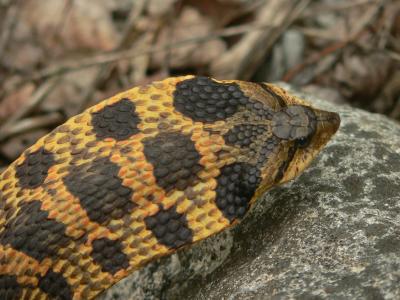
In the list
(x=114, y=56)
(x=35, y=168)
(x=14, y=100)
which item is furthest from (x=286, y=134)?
(x=14, y=100)

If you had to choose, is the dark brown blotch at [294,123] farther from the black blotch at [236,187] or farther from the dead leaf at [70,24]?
the dead leaf at [70,24]

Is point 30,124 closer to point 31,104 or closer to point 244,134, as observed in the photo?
point 31,104

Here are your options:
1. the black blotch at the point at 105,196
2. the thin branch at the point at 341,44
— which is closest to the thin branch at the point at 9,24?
the thin branch at the point at 341,44

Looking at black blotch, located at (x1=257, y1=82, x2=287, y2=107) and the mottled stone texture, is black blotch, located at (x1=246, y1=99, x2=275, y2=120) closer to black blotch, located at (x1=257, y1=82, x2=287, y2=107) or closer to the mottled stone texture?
black blotch, located at (x1=257, y1=82, x2=287, y2=107)

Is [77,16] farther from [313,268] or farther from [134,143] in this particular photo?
[313,268]

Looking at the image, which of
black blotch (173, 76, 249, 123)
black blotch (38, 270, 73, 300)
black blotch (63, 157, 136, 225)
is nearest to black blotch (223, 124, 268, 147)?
black blotch (173, 76, 249, 123)

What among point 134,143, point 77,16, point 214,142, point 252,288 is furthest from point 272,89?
point 77,16

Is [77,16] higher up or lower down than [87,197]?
lower down
